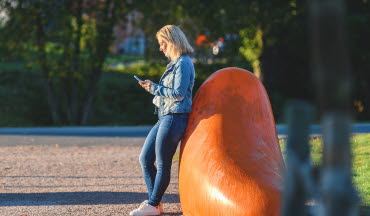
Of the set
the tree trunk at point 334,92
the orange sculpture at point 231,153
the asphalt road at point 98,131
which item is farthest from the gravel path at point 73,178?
the tree trunk at point 334,92

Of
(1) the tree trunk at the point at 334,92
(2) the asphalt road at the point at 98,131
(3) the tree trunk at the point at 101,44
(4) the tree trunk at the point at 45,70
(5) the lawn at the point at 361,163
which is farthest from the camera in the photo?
(3) the tree trunk at the point at 101,44

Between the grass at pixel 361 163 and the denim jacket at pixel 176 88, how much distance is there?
1.73m

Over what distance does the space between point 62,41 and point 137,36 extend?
2.21 m

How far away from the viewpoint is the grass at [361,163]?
21.6ft

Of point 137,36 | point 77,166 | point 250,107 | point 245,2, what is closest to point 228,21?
point 245,2

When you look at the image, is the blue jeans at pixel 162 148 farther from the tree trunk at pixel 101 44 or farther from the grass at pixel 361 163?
the tree trunk at pixel 101 44

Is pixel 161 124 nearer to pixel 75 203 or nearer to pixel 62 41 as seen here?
pixel 75 203

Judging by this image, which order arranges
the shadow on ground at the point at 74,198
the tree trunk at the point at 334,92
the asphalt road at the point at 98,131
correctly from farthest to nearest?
1. the asphalt road at the point at 98,131
2. the shadow on ground at the point at 74,198
3. the tree trunk at the point at 334,92

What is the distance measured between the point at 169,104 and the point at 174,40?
0.51m

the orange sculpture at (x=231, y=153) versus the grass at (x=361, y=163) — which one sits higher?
the orange sculpture at (x=231, y=153)

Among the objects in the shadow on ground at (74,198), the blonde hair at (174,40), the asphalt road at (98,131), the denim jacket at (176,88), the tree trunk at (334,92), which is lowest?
the asphalt road at (98,131)

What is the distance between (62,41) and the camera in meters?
18.1

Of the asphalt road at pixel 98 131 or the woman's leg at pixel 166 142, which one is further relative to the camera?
the asphalt road at pixel 98 131

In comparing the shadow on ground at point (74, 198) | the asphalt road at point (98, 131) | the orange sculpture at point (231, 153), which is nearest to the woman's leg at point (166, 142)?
the orange sculpture at point (231, 153)
